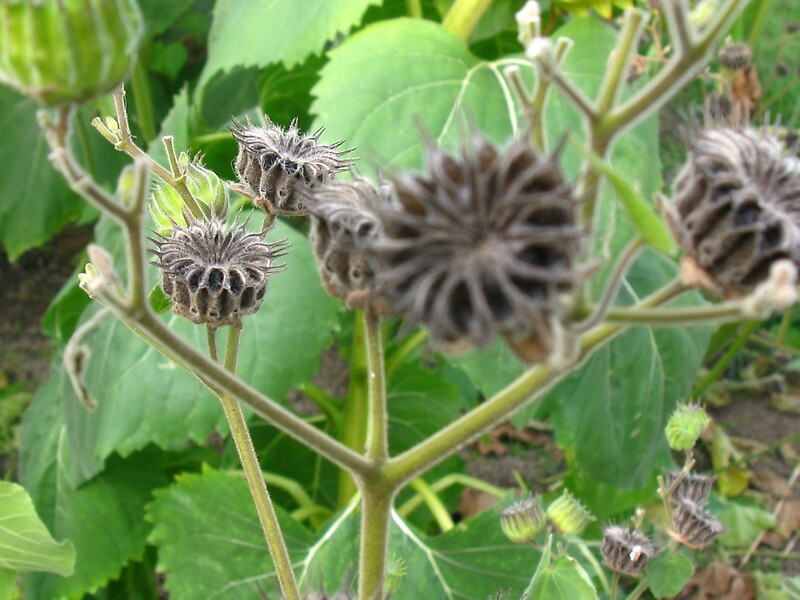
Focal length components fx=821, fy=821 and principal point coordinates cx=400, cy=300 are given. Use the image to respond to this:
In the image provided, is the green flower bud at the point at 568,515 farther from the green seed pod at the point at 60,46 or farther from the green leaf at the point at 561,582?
the green seed pod at the point at 60,46

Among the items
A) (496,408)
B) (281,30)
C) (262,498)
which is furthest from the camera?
(281,30)

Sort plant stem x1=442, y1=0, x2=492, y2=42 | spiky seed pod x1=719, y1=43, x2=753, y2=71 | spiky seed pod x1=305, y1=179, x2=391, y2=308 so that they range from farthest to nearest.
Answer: spiky seed pod x1=719, y1=43, x2=753, y2=71
plant stem x1=442, y1=0, x2=492, y2=42
spiky seed pod x1=305, y1=179, x2=391, y2=308

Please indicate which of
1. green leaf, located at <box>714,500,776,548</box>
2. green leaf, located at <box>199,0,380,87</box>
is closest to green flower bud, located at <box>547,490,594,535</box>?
green leaf, located at <box>199,0,380,87</box>

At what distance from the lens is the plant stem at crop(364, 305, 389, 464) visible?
1.89ft

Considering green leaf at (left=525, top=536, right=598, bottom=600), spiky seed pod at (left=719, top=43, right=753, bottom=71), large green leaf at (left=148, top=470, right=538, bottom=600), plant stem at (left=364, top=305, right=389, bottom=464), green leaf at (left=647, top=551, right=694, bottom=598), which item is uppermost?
spiky seed pod at (left=719, top=43, right=753, bottom=71)

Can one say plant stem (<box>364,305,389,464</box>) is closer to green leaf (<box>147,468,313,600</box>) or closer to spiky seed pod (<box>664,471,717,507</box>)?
spiky seed pod (<box>664,471,717,507</box>)

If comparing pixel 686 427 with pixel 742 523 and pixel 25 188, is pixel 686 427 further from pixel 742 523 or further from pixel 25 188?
pixel 25 188

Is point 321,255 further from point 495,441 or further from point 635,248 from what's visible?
point 495,441

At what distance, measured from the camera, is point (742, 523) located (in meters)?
1.90

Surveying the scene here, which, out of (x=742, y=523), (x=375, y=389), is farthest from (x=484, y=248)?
(x=742, y=523)

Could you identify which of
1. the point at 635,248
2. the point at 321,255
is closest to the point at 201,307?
the point at 321,255

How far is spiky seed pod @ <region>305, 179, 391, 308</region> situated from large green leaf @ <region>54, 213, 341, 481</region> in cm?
79

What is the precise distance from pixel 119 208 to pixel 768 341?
6.86 feet

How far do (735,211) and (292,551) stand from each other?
986mm
